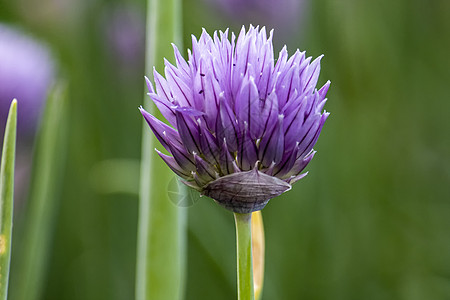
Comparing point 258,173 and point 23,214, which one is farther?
point 23,214

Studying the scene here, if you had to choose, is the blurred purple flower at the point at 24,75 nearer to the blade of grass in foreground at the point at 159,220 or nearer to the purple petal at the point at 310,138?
the blade of grass in foreground at the point at 159,220

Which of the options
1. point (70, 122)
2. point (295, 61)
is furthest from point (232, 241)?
point (295, 61)

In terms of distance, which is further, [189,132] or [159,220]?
[159,220]

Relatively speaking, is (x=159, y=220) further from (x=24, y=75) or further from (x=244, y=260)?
(x=24, y=75)

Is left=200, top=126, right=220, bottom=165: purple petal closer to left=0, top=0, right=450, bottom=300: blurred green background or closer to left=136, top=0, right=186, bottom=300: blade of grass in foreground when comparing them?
left=136, top=0, right=186, bottom=300: blade of grass in foreground

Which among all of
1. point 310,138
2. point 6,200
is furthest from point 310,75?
point 6,200

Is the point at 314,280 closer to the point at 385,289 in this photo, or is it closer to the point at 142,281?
the point at 385,289

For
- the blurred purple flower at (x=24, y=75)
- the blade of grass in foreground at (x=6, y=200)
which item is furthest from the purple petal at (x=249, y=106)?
the blurred purple flower at (x=24, y=75)

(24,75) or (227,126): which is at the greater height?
(24,75)
